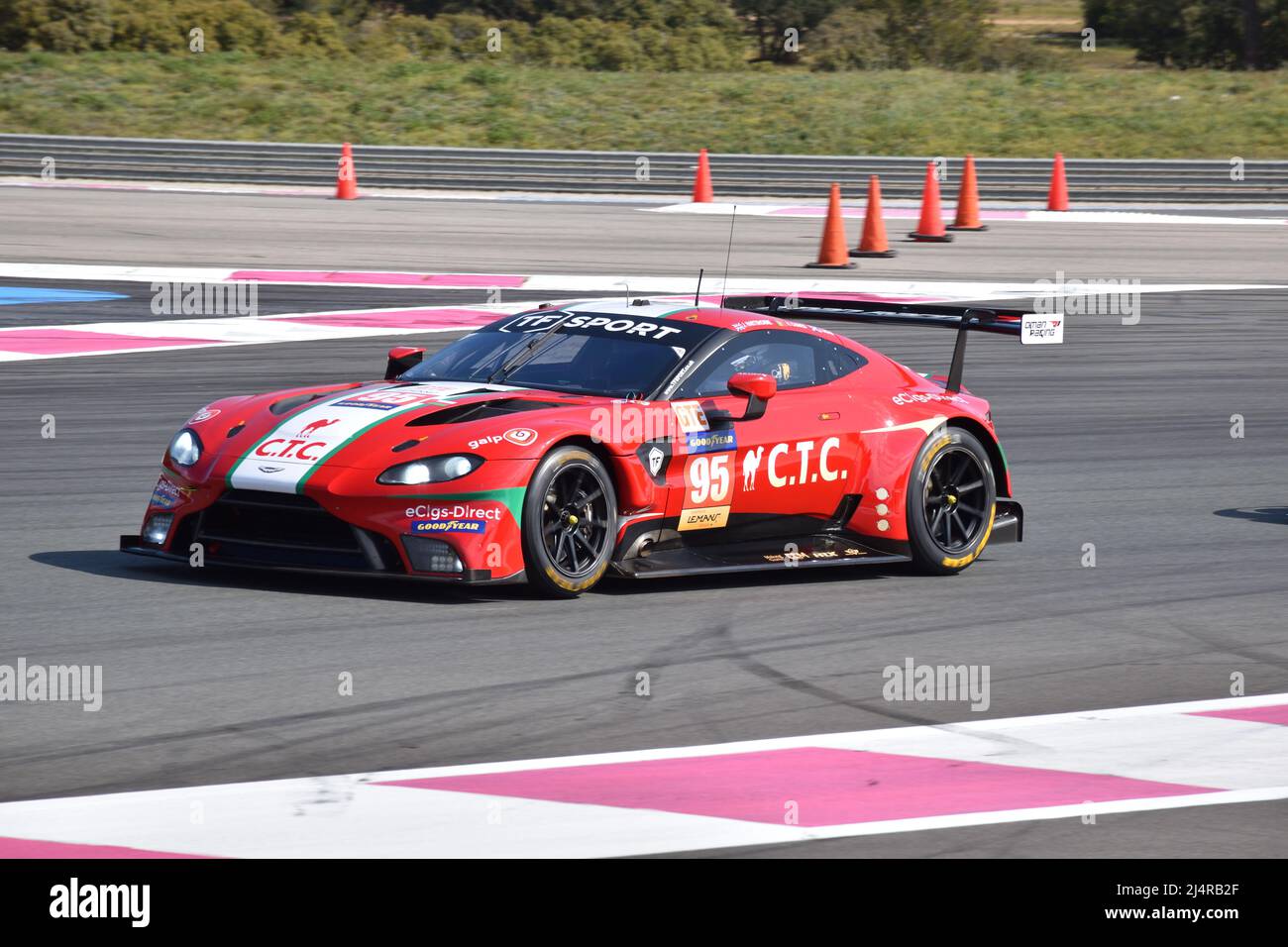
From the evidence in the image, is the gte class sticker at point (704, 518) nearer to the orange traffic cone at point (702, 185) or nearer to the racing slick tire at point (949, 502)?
the racing slick tire at point (949, 502)

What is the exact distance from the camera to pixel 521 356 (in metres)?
9.16

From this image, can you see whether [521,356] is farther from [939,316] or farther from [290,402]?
[939,316]

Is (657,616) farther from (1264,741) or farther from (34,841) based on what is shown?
(34,841)

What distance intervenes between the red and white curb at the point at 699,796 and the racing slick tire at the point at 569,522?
2058 millimetres

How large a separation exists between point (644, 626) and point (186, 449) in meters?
2.16

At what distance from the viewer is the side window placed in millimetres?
9016

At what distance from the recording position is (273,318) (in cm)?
1756

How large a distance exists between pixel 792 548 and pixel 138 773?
4.02 m

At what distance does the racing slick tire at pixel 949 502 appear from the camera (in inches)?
372

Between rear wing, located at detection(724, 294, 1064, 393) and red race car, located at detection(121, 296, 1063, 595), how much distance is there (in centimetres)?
2

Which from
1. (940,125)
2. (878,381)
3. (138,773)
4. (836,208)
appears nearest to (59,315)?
(836,208)

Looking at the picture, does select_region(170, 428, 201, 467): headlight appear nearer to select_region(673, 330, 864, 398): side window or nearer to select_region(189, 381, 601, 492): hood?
select_region(189, 381, 601, 492): hood

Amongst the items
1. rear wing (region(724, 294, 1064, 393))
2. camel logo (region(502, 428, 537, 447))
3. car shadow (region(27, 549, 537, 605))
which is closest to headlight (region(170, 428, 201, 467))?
car shadow (region(27, 549, 537, 605))

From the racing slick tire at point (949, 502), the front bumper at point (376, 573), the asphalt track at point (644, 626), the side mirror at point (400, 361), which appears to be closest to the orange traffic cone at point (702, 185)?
the asphalt track at point (644, 626)
